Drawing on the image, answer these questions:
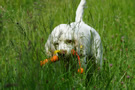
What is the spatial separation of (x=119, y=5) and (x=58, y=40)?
333cm

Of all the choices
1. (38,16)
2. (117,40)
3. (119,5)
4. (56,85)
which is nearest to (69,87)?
(56,85)

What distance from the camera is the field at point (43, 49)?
1.67 m

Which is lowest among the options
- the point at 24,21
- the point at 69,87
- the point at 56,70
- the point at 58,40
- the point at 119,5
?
the point at 69,87

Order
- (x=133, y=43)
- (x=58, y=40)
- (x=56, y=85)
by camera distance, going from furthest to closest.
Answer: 1. (x=133, y=43)
2. (x=58, y=40)
3. (x=56, y=85)

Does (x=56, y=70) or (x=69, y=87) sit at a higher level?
(x=56, y=70)

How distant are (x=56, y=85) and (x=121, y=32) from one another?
9.01ft

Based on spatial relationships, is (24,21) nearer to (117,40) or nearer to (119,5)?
(117,40)

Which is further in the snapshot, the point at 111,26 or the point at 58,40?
the point at 111,26

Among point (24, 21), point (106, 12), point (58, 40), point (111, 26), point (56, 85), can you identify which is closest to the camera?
point (56, 85)

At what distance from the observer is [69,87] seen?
1.88m

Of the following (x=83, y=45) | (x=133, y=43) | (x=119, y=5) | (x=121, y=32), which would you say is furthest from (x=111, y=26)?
(x=83, y=45)

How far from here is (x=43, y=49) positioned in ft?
8.08

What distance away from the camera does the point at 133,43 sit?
409 cm

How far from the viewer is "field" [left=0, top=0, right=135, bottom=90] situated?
1.67 m
